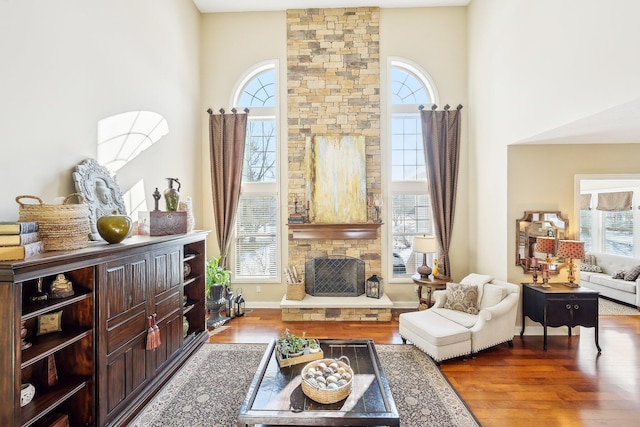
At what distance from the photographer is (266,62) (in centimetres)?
542

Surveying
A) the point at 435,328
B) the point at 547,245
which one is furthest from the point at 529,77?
the point at 435,328

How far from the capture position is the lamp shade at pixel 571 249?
12.5ft

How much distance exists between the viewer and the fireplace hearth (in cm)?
525

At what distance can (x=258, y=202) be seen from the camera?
18.0 ft

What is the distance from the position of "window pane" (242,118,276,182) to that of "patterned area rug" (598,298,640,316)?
6.03 meters

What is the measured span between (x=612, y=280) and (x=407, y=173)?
426 cm

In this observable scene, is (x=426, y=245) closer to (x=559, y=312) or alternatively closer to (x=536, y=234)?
(x=536, y=234)

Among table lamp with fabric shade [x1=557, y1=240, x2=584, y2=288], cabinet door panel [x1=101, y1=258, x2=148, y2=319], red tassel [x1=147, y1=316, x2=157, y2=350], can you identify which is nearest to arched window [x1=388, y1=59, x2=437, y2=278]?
table lamp with fabric shade [x1=557, y1=240, x2=584, y2=288]

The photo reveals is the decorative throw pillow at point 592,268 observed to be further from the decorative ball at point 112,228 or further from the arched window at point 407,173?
the decorative ball at point 112,228

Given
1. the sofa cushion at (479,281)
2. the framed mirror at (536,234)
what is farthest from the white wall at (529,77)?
the sofa cushion at (479,281)

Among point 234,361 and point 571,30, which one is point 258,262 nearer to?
point 234,361

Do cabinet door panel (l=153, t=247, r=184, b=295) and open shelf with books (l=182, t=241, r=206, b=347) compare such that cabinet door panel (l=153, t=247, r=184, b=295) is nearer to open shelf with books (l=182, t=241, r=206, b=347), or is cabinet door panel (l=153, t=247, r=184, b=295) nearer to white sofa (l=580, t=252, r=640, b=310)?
open shelf with books (l=182, t=241, r=206, b=347)

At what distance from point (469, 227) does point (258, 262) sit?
376 cm

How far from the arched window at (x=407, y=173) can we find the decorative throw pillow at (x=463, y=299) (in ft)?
4.24
